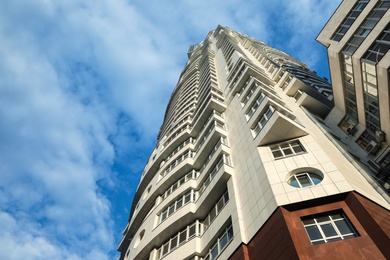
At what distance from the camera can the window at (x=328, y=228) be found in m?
12.3

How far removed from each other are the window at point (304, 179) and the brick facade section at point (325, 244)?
1699 millimetres

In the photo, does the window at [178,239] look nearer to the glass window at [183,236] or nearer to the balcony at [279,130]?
the glass window at [183,236]

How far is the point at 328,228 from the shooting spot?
1286 cm

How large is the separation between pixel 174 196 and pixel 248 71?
55.6 ft

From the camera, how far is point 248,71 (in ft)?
109

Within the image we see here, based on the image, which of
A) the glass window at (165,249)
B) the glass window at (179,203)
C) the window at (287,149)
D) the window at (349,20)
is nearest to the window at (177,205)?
the glass window at (179,203)

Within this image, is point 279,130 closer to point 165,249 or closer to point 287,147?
point 287,147

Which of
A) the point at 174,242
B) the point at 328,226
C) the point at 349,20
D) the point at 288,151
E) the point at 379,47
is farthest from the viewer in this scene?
the point at 349,20

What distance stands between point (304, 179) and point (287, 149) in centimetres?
368

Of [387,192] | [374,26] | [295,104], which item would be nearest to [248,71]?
[295,104]

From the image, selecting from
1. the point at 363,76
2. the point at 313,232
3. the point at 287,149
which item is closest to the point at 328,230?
the point at 313,232

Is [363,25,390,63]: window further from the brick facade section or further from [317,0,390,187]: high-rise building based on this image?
the brick facade section

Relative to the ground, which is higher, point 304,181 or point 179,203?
point 179,203

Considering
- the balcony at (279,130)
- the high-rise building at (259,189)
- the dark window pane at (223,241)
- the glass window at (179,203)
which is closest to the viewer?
the high-rise building at (259,189)
